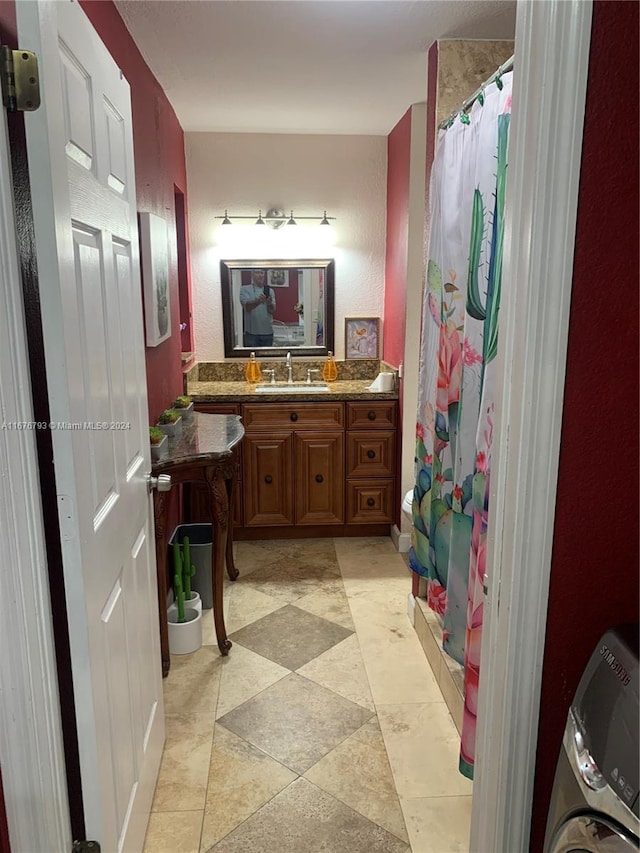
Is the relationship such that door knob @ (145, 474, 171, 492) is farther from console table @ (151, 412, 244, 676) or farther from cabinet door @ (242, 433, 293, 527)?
cabinet door @ (242, 433, 293, 527)

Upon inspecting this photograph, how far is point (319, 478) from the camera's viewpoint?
3740mm

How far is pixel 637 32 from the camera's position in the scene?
2.80 ft

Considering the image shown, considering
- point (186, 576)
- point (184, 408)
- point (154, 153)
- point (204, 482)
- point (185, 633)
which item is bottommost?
point (185, 633)

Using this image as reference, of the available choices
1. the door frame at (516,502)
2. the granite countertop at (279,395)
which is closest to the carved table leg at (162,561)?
the door frame at (516,502)

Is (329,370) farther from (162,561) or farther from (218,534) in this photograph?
(162,561)

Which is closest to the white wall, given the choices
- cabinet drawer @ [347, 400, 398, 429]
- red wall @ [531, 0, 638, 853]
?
cabinet drawer @ [347, 400, 398, 429]

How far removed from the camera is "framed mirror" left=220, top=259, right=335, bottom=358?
407 centimetres

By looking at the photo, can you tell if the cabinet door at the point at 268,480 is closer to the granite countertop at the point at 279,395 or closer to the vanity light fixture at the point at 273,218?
the granite countertop at the point at 279,395

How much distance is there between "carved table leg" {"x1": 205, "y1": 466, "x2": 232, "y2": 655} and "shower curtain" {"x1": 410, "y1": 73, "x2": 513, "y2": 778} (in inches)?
30.9

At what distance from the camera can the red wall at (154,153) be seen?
219 centimetres

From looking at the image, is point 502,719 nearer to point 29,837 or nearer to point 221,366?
point 29,837

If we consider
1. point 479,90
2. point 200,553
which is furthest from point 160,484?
point 479,90

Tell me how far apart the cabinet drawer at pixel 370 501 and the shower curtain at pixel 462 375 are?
3.63 ft

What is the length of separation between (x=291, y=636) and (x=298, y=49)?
2.43 meters
